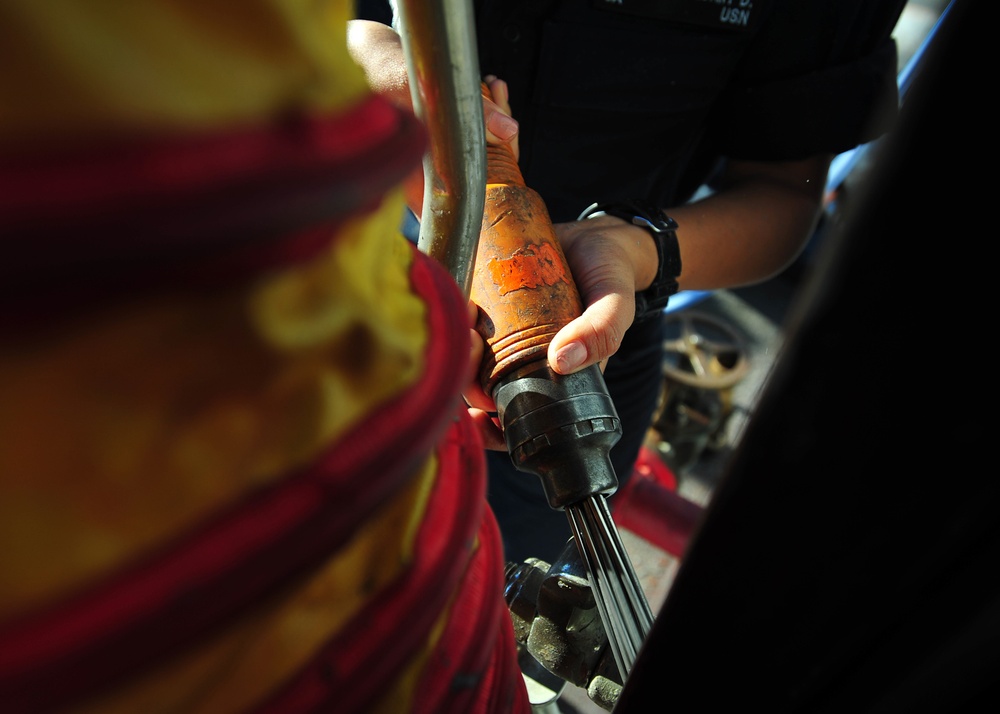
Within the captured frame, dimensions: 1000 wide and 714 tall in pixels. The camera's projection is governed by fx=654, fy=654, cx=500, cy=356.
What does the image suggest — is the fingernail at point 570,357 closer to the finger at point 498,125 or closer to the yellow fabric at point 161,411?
the finger at point 498,125

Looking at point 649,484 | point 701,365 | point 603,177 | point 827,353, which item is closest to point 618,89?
point 603,177

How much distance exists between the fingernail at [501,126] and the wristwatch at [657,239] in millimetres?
202

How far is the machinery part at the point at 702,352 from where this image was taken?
1.62 m

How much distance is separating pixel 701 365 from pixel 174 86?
5.74 feet

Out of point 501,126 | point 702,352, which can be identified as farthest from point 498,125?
point 702,352

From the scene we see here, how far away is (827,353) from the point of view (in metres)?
0.16

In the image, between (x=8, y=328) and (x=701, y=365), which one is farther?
(x=701, y=365)

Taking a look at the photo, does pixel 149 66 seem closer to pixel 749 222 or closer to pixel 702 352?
pixel 749 222

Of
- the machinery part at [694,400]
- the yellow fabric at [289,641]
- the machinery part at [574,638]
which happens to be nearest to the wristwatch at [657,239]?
the machinery part at [574,638]

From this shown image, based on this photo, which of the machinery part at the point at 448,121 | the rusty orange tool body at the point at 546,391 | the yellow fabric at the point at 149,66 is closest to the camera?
the yellow fabric at the point at 149,66

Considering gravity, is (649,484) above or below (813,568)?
below

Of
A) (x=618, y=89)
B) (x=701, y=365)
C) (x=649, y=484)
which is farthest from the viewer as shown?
(x=701, y=365)

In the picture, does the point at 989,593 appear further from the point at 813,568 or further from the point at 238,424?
the point at 238,424

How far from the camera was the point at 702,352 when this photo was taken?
5.94 feet
